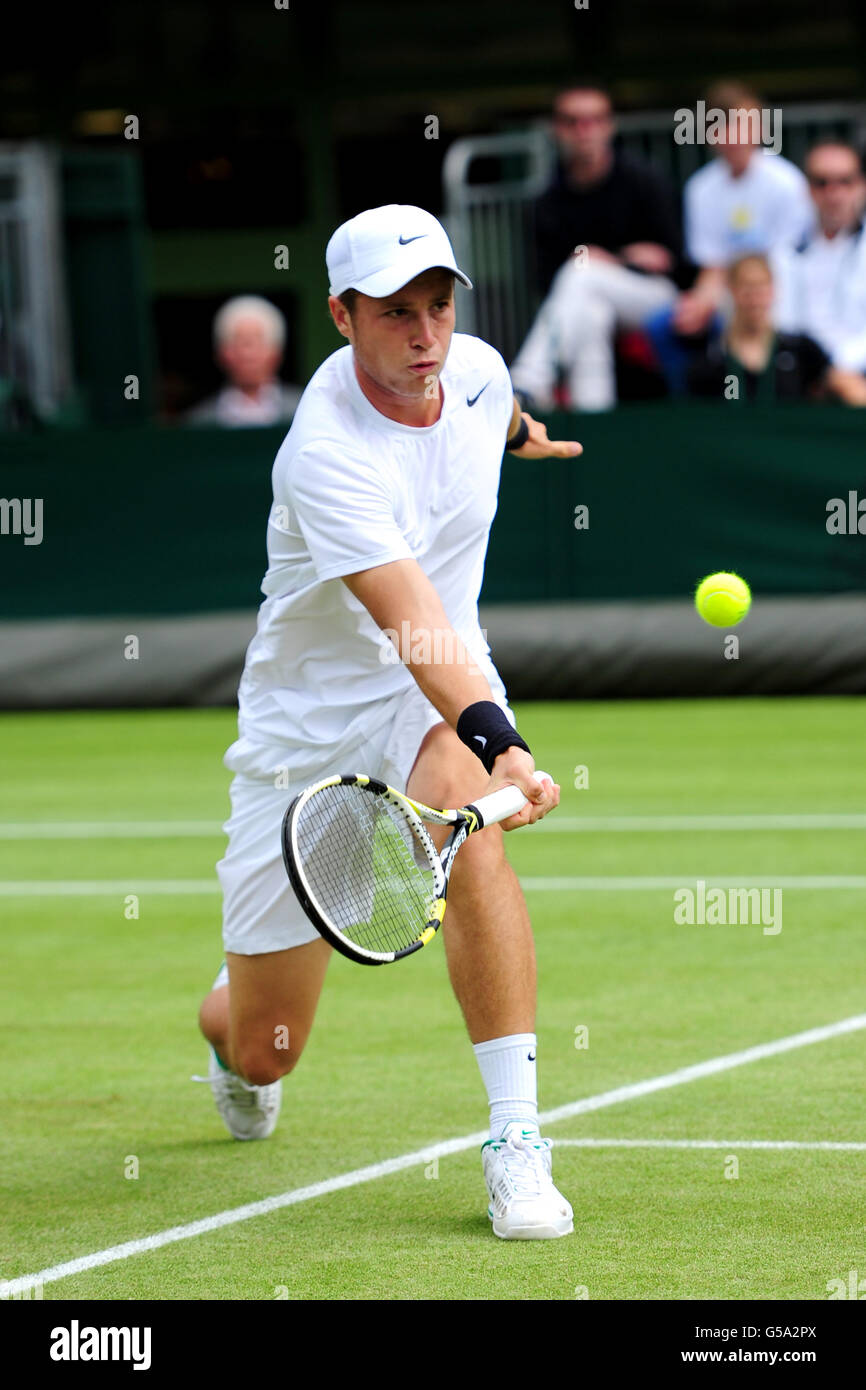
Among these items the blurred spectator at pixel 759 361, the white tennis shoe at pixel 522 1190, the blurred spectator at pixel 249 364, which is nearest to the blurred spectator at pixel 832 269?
the blurred spectator at pixel 759 361

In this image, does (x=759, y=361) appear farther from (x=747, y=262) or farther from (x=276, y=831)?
(x=276, y=831)

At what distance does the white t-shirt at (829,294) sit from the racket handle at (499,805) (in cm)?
1004

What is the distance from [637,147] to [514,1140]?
1087 centimetres

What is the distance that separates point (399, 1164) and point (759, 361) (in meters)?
9.31

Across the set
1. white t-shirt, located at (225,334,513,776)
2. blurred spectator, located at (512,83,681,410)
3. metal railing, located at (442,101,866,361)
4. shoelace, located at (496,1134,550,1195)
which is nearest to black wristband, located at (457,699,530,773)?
white t-shirt, located at (225,334,513,776)

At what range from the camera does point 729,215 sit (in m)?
14.1

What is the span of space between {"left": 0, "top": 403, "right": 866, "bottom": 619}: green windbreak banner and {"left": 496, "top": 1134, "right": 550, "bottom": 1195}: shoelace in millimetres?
8923

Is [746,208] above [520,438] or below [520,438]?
above

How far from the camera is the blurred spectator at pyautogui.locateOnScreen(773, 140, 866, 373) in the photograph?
13.6 m

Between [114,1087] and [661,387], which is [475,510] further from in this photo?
[661,387]

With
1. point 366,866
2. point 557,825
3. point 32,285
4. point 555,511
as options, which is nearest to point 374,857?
point 366,866

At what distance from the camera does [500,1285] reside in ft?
12.7

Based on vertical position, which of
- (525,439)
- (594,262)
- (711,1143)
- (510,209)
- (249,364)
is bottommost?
(711,1143)

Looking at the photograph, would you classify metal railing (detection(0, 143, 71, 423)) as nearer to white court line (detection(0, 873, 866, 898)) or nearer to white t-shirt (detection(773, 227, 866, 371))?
white t-shirt (detection(773, 227, 866, 371))
